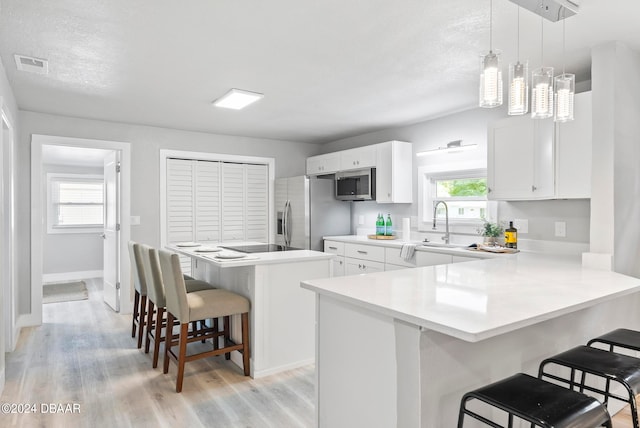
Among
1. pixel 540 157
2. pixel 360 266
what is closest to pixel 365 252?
pixel 360 266

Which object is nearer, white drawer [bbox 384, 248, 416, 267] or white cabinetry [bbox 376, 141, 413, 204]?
white drawer [bbox 384, 248, 416, 267]

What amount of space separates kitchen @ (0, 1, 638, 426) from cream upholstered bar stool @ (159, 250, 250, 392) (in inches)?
59.0

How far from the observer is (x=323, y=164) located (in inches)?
225

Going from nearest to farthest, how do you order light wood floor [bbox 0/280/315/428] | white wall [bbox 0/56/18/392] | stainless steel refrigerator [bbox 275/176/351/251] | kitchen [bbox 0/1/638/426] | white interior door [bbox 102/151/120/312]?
1. light wood floor [bbox 0/280/315/428]
2. kitchen [bbox 0/1/638/426]
3. white wall [bbox 0/56/18/392]
4. white interior door [bbox 102/151/120/312]
5. stainless steel refrigerator [bbox 275/176/351/251]

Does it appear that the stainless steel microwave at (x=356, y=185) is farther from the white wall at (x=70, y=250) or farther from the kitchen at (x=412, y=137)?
the white wall at (x=70, y=250)

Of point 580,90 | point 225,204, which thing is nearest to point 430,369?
point 580,90

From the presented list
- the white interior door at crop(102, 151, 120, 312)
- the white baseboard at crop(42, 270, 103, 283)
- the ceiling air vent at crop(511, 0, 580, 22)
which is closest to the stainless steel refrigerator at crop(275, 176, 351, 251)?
the white interior door at crop(102, 151, 120, 312)

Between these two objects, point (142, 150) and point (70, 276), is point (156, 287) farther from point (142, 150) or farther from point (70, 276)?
point (70, 276)

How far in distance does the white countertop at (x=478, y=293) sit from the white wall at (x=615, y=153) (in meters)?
0.39

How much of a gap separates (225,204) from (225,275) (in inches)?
88.0

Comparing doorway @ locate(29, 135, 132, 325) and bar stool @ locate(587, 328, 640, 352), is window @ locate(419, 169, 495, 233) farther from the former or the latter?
doorway @ locate(29, 135, 132, 325)

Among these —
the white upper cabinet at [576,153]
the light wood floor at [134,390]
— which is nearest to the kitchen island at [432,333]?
the light wood floor at [134,390]

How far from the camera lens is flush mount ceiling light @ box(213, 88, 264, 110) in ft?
11.4

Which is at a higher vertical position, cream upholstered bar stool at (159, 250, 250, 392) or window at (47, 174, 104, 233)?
window at (47, 174, 104, 233)
